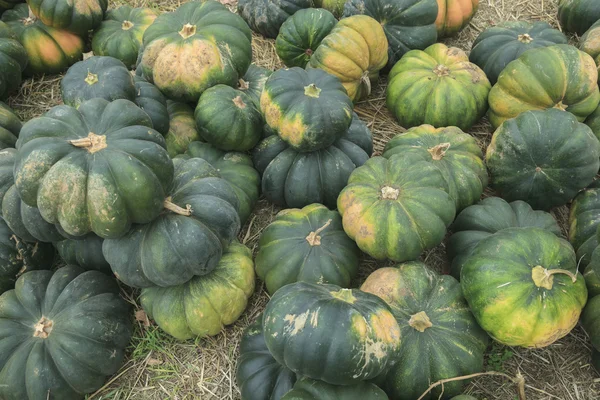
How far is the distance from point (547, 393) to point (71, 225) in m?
3.07

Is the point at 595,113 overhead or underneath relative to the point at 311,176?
overhead

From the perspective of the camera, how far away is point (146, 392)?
3.33 m

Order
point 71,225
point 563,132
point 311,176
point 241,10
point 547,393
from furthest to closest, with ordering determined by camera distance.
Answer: point 241,10
point 311,176
point 563,132
point 547,393
point 71,225

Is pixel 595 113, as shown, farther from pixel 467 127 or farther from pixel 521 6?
pixel 521 6

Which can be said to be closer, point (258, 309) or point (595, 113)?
point (258, 309)

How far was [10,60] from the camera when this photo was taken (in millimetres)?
4707

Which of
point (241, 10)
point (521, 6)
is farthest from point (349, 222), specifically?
point (521, 6)

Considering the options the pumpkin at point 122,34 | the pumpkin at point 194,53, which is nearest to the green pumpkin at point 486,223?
the pumpkin at point 194,53

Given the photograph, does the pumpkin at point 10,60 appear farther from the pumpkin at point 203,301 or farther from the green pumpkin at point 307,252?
the green pumpkin at point 307,252

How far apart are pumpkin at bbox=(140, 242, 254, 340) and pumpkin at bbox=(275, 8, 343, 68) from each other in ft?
7.88

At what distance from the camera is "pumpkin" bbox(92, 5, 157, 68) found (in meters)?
5.07

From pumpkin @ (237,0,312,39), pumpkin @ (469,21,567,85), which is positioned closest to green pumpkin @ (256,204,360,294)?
pumpkin @ (469,21,567,85)

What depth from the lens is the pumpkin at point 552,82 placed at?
12.6ft

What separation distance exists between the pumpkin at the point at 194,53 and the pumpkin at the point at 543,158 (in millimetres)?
2226
